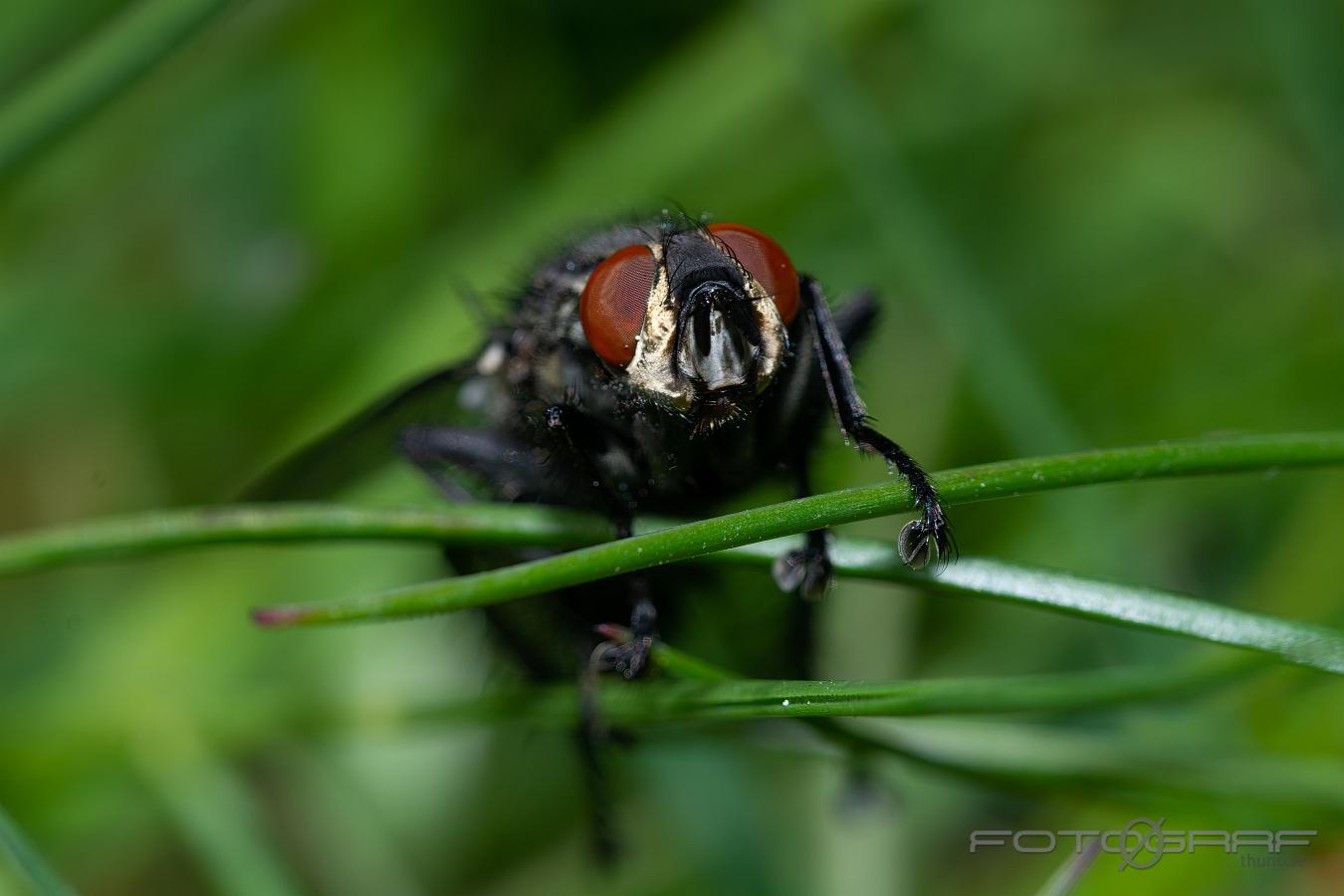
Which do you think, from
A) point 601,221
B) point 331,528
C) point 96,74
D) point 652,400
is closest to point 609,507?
point 652,400

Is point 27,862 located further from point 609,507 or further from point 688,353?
point 688,353

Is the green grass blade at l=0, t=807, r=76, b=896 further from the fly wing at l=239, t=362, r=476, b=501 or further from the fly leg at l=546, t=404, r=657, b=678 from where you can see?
the fly wing at l=239, t=362, r=476, b=501

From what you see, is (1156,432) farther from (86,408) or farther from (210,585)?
(86,408)

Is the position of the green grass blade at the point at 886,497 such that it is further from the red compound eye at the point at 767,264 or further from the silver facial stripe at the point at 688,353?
the red compound eye at the point at 767,264

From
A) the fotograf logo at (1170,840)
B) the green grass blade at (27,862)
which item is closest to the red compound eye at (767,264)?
the fotograf logo at (1170,840)

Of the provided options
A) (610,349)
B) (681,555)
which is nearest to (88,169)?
(610,349)

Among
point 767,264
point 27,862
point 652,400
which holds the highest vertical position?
point 767,264
